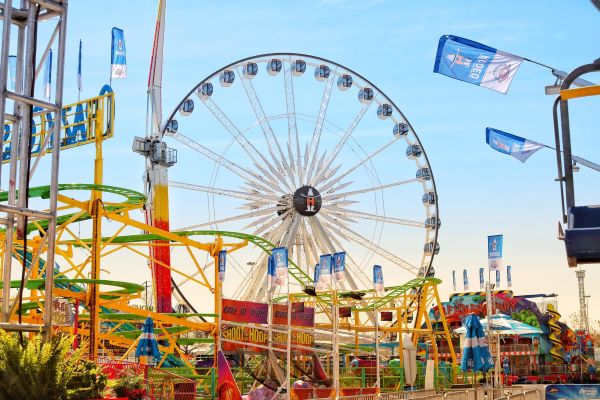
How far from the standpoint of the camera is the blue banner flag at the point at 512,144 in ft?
67.8

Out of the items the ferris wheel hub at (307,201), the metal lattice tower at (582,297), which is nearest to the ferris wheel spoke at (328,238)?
the ferris wheel hub at (307,201)

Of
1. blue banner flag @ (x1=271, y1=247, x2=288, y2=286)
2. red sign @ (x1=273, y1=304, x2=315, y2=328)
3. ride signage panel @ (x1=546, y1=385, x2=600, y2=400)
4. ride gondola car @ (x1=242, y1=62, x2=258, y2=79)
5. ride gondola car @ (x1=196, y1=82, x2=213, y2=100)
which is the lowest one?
ride signage panel @ (x1=546, y1=385, x2=600, y2=400)

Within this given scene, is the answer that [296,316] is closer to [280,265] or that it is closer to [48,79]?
[280,265]

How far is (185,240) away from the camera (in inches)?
1212

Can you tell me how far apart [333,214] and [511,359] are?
17.6m

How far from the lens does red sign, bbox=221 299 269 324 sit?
19.6m

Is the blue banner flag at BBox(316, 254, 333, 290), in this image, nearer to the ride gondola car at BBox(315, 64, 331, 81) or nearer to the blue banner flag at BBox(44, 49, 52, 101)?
the blue banner flag at BBox(44, 49, 52, 101)

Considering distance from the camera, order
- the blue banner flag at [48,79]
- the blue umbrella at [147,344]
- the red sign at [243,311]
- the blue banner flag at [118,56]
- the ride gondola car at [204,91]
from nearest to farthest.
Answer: the red sign at [243,311] → the blue umbrella at [147,344] → the blue banner flag at [48,79] → the blue banner flag at [118,56] → the ride gondola car at [204,91]

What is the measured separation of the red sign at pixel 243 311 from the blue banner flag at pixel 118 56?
11741mm

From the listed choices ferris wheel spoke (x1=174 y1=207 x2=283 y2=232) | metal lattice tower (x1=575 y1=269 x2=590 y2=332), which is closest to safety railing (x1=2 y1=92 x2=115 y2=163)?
ferris wheel spoke (x1=174 y1=207 x2=283 y2=232)

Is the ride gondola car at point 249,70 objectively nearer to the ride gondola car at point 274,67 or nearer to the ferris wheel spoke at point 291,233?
the ride gondola car at point 274,67

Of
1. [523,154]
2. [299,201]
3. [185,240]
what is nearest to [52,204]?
[523,154]

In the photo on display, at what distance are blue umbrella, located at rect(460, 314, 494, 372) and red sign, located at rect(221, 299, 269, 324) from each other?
6793 millimetres

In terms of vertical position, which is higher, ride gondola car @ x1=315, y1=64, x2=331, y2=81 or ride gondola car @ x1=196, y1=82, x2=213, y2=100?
ride gondola car @ x1=315, y1=64, x2=331, y2=81
